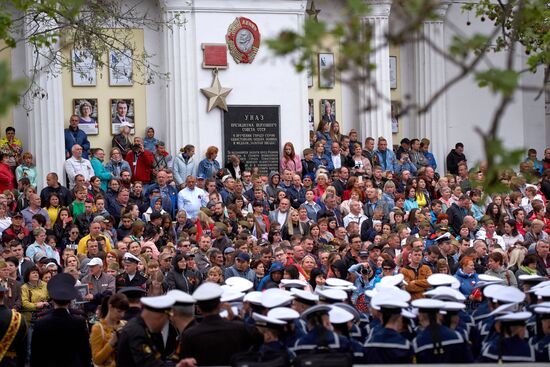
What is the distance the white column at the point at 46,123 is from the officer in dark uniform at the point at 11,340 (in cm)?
1409

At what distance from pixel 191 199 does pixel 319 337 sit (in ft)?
45.0

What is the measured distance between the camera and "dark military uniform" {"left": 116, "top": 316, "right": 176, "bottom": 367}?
13430 mm

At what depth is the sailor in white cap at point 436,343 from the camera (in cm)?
1463

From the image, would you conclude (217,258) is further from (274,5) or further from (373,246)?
(274,5)

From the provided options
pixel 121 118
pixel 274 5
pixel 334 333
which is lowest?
pixel 334 333

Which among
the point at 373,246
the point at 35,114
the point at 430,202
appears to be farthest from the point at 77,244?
the point at 430,202

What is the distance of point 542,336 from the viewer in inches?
602

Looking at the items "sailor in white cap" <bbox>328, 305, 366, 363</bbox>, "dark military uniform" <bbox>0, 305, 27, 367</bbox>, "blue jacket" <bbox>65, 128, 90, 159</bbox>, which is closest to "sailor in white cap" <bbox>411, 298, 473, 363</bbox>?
"sailor in white cap" <bbox>328, 305, 366, 363</bbox>

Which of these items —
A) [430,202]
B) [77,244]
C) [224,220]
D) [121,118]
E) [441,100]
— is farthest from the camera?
[441,100]

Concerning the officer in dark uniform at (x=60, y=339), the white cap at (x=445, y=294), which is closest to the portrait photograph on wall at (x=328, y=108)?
the white cap at (x=445, y=294)

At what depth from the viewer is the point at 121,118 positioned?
106 feet

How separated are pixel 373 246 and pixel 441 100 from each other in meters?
13.9

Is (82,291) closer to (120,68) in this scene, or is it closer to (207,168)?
(207,168)

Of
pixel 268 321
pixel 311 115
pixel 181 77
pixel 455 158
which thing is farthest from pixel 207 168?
pixel 268 321
